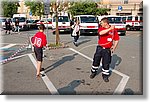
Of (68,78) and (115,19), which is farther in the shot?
(115,19)

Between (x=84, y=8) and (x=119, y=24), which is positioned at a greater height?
(x=84, y=8)

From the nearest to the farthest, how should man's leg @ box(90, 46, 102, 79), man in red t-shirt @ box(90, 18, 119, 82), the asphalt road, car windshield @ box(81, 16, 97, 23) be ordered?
the asphalt road < man in red t-shirt @ box(90, 18, 119, 82) < man's leg @ box(90, 46, 102, 79) < car windshield @ box(81, 16, 97, 23)

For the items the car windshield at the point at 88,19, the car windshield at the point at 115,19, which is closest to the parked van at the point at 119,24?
the car windshield at the point at 115,19

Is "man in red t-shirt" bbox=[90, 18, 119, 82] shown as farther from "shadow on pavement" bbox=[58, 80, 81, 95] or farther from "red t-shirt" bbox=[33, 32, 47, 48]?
"red t-shirt" bbox=[33, 32, 47, 48]

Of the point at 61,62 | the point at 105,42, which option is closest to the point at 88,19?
the point at 61,62

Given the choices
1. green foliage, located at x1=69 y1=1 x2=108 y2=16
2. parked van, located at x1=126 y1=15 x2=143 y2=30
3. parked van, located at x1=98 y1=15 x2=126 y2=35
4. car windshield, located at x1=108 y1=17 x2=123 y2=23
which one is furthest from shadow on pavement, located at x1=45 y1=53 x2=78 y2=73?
green foliage, located at x1=69 y1=1 x2=108 y2=16

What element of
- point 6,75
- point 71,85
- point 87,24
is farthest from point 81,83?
point 87,24

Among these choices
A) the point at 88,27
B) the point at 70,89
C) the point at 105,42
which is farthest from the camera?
the point at 88,27

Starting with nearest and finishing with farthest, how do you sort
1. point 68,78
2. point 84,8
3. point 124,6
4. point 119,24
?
point 68,78
point 119,24
point 84,8
point 124,6

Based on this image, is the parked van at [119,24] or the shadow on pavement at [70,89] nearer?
the shadow on pavement at [70,89]

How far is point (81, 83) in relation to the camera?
7180mm

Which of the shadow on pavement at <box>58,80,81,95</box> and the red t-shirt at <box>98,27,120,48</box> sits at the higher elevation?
the red t-shirt at <box>98,27,120,48</box>

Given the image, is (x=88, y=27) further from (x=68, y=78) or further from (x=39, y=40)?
(x=68, y=78)

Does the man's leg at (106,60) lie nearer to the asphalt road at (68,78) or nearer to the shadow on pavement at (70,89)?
the asphalt road at (68,78)
